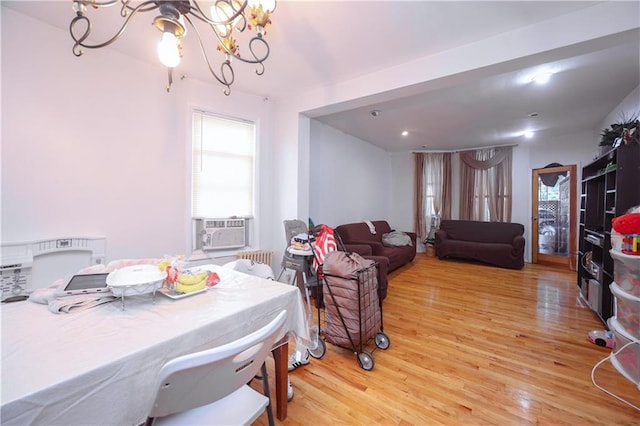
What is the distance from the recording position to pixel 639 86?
9.55 ft

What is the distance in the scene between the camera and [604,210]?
8.82 feet

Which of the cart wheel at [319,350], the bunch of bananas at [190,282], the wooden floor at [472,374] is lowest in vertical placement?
the wooden floor at [472,374]

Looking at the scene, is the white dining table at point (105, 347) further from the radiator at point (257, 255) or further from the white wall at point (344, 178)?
the white wall at point (344, 178)

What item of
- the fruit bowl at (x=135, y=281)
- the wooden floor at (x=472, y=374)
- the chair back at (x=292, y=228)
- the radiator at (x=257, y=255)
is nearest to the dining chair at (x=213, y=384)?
the fruit bowl at (x=135, y=281)

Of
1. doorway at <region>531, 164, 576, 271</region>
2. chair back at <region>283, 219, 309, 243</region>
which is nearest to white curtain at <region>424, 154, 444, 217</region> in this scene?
doorway at <region>531, 164, 576, 271</region>

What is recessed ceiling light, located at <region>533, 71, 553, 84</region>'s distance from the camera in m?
2.70

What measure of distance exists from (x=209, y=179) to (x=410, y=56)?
8.34 feet

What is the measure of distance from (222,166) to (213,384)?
2765mm

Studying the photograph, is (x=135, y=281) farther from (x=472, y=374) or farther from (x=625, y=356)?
(x=625, y=356)

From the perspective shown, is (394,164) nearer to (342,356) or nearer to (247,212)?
(247,212)

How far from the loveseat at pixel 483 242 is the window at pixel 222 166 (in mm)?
4530

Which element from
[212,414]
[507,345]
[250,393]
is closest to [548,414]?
[507,345]

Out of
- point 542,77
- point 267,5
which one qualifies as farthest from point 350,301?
point 542,77

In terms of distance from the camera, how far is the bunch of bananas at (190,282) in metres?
1.33
